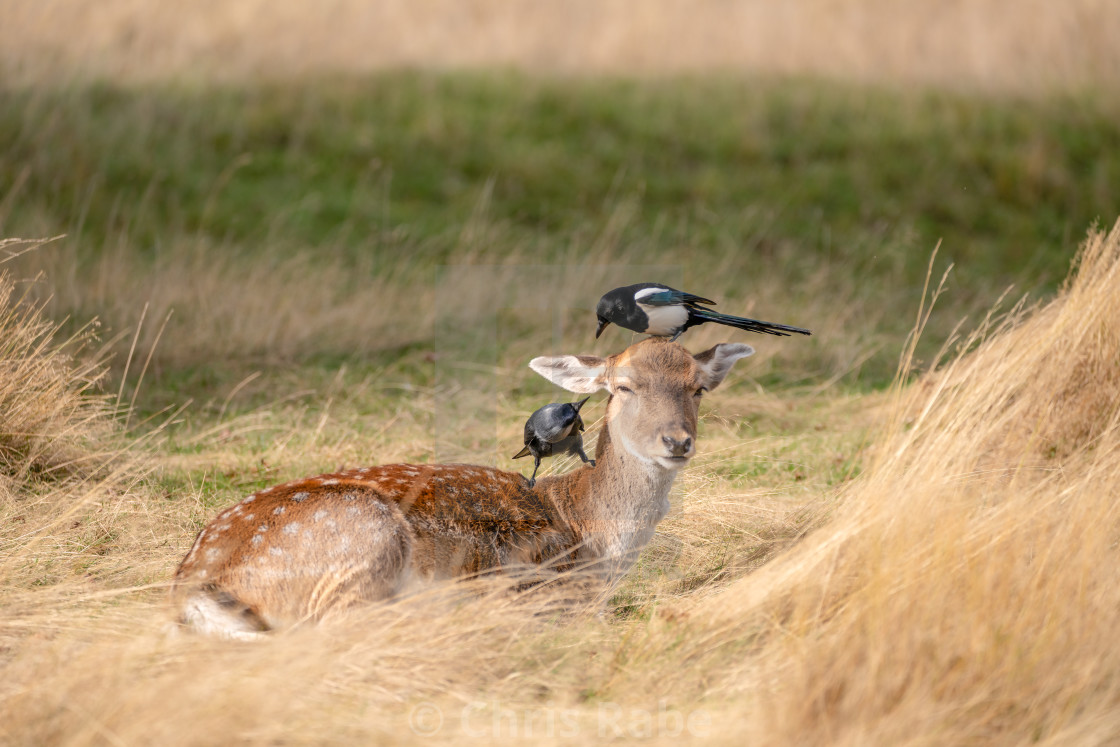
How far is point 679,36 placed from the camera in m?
15.0

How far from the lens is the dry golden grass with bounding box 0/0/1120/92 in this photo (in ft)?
45.7

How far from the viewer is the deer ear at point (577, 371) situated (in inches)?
178

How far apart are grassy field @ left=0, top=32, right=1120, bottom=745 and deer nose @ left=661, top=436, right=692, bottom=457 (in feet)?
1.75

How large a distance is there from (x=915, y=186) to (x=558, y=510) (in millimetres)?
9286

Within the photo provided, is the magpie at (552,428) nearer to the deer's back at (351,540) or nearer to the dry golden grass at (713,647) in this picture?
the deer's back at (351,540)

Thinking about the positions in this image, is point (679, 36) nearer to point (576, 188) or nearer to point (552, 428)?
point (576, 188)

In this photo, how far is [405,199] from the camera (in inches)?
468

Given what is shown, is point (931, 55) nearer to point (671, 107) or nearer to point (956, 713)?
point (671, 107)

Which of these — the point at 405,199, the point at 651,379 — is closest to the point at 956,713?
the point at 651,379

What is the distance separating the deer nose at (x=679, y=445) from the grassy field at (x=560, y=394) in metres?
0.53

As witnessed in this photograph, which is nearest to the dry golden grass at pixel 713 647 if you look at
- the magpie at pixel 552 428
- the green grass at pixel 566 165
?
the magpie at pixel 552 428

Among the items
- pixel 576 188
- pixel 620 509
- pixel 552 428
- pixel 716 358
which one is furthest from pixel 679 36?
pixel 620 509

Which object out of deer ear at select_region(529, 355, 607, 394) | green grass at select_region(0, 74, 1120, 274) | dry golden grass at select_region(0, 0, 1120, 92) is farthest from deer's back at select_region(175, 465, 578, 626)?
dry golden grass at select_region(0, 0, 1120, 92)

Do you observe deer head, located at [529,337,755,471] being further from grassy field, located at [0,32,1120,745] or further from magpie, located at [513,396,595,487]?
grassy field, located at [0,32,1120,745]
